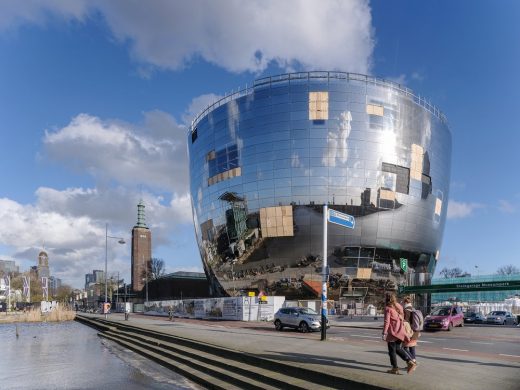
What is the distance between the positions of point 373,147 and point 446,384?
5447 centimetres

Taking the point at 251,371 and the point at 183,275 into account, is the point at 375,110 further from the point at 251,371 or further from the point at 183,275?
the point at 183,275

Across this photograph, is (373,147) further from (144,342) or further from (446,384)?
(446,384)

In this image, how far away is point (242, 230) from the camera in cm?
6378

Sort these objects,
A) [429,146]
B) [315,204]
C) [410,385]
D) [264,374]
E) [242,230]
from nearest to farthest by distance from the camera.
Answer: [410,385] → [264,374] → [315,204] → [242,230] → [429,146]

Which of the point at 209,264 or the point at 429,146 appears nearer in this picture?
the point at 429,146

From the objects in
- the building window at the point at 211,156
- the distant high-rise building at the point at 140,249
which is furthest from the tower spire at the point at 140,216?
the building window at the point at 211,156

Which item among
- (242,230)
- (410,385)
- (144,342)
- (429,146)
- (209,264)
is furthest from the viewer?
(209,264)

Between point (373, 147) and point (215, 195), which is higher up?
point (373, 147)

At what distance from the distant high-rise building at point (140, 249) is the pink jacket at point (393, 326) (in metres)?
127

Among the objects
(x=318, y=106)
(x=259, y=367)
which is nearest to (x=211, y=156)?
(x=318, y=106)

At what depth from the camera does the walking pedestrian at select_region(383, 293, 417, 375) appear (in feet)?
34.6

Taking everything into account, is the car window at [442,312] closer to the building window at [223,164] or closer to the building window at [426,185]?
the building window at [426,185]

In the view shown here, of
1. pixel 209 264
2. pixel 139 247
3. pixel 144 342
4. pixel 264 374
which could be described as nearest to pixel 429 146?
pixel 209 264

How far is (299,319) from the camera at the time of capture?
29.8 meters
